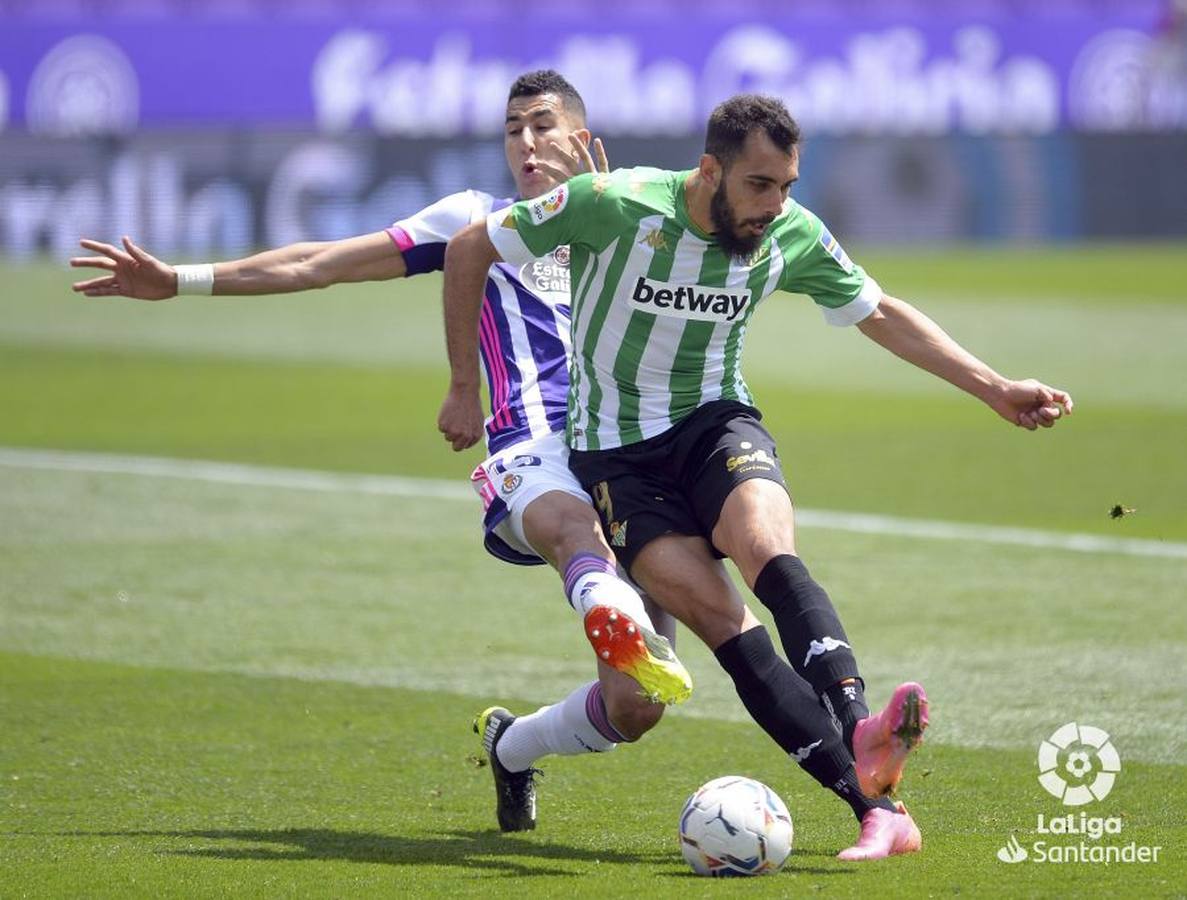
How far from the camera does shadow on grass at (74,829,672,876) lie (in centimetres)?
555

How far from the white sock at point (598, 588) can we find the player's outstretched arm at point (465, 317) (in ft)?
2.09

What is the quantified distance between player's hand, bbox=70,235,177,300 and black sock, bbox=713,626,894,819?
2.23 meters

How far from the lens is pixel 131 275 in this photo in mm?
6410

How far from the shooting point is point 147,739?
23.4 feet

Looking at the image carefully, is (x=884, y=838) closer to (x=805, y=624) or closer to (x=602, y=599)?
(x=805, y=624)

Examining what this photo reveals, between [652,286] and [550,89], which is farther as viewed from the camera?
[550,89]

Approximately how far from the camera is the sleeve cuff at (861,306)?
6.15m

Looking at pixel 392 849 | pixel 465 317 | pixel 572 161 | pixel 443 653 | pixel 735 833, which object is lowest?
pixel 392 849

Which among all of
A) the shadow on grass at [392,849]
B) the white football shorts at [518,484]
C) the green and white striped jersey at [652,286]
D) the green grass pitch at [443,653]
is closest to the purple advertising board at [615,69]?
the green grass pitch at [443,653]

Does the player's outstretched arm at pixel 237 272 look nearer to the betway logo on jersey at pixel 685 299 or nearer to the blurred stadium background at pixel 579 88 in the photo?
the betway logo on jersey at pixel 685 299

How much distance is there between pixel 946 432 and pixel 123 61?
70.9ft

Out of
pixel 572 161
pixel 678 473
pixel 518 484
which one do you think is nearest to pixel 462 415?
pixel 518 484

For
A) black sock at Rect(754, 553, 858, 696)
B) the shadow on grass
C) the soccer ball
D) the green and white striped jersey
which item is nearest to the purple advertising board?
the green and white striped jersey

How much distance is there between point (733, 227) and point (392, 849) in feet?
6.83
